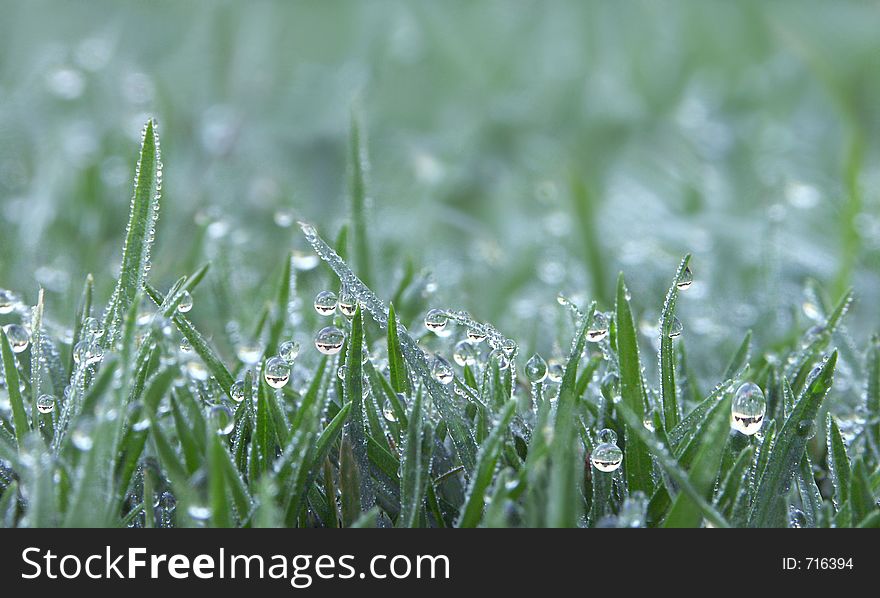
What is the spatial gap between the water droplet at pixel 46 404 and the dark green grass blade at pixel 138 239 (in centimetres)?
9

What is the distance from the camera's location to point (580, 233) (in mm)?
1822

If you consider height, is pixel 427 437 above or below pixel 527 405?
below

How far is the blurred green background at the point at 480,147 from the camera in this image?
5.40ft

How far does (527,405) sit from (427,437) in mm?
265

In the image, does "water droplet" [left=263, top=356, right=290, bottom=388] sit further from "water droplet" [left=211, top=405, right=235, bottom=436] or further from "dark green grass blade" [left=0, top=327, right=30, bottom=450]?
"dark green grass blade" [left=0, top=327, right=30, bottom=450]

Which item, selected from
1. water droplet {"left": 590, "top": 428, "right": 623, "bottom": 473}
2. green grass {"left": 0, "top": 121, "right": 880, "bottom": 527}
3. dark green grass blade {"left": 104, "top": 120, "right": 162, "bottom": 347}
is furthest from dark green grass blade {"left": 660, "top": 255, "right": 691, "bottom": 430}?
dark green grass blade {"left": 104, "top": 120, "right": 162, "bottom": 347}

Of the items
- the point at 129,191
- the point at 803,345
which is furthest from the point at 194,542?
the point at 129,191

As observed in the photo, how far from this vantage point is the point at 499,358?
99 cm

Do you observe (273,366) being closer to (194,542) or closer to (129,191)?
(194,542)

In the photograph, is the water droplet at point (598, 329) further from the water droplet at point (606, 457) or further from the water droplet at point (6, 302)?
the water droplet at point (6, 302)

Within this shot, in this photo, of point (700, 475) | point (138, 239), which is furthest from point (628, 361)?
point (138, 239)

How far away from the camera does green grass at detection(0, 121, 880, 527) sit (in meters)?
0.79

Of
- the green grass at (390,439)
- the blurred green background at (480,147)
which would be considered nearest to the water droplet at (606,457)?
the green grass at (390,439)

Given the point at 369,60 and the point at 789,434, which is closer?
the point at 789,434
